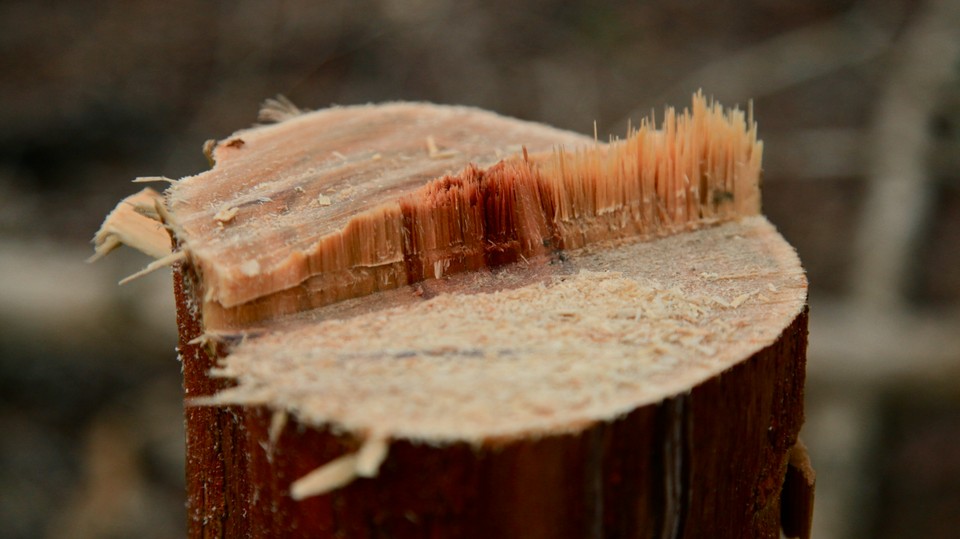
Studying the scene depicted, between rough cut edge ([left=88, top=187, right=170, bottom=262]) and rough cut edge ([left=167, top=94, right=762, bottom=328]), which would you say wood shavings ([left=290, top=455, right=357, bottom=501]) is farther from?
rough cut edge ([left=88, top=187, right=170, bottom=262])

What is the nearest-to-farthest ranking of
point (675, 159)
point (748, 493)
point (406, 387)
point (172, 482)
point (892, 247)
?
point (406, 387) → point (748, 493) → point (675, 159) → point (892, 247) → point (172, 482)

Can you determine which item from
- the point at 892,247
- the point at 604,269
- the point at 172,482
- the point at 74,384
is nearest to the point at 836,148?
the point at 892,247

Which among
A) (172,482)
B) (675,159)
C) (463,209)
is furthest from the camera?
(172,482)

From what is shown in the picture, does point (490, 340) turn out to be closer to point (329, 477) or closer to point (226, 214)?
point (329, 477)

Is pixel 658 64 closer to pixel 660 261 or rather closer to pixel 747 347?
pixel 660 261

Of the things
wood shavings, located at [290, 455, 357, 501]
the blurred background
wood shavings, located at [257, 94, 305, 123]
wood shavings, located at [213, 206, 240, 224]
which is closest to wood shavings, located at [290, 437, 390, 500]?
wood shavings, located at [290, 455, 357, 501]

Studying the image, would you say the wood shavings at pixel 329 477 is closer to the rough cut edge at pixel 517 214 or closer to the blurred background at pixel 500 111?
the rough cut edge at pixel 517 214

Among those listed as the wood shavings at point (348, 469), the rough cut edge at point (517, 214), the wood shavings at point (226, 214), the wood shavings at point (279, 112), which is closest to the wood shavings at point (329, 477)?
the wood shavings at point (348, 469)
